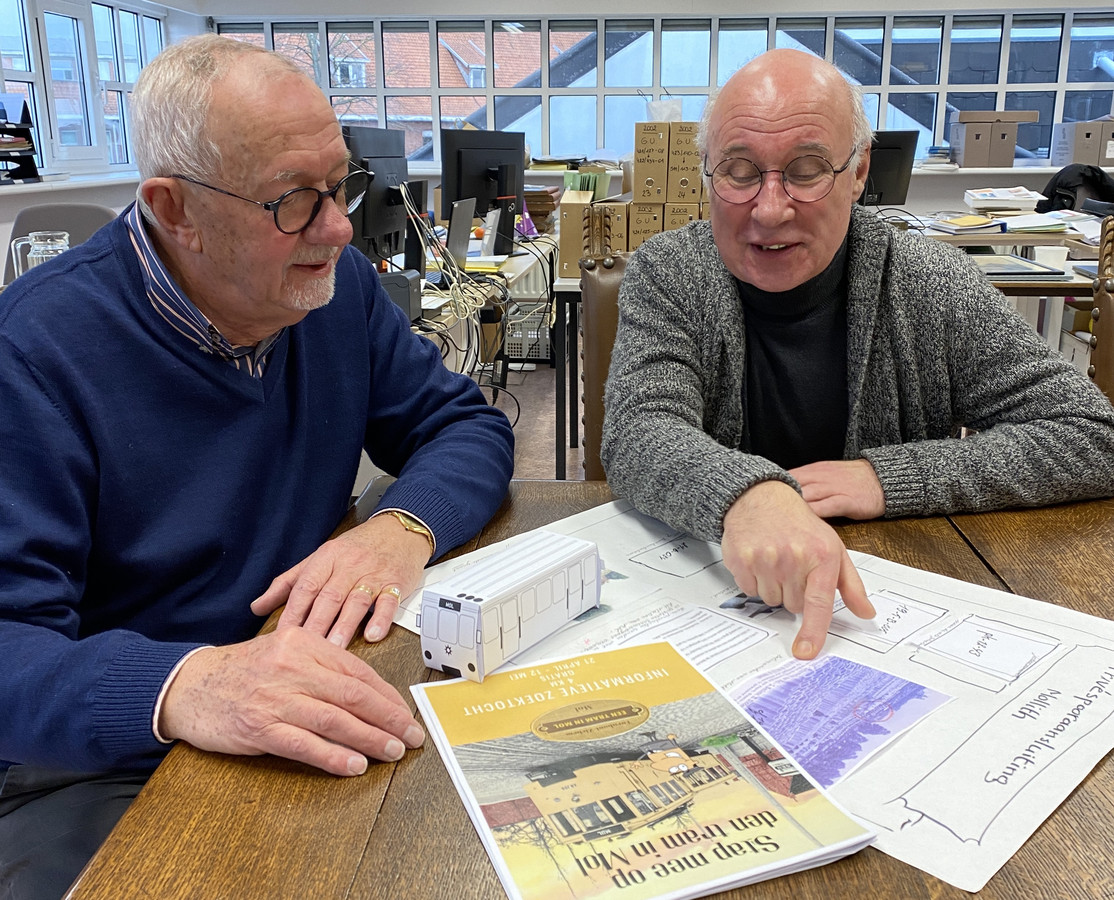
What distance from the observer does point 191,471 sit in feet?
3.34

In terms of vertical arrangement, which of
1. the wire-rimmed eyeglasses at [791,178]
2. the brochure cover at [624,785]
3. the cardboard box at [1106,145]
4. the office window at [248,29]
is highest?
the office window at [248,29]

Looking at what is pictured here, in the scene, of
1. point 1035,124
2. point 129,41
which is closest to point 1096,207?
point 1035,124

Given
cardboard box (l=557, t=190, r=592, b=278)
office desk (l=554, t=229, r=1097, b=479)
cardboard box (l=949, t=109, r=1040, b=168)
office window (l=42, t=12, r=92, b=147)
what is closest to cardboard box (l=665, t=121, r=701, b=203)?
cardboard box (l=557, t=190, r=592, b=278)

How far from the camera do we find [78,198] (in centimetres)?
620

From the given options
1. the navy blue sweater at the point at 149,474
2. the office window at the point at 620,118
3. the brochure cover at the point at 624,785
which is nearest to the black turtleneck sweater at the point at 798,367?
the navy blue sweater at the point at 149,474

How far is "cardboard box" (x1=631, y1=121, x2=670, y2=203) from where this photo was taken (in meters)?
2.74

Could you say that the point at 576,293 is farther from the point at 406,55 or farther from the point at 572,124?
the point at 406,55

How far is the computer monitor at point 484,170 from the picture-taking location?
3.51 m

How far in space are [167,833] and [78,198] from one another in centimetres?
669

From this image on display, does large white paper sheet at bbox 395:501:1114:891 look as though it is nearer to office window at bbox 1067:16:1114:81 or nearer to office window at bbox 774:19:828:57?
office window at bbox 774:19:828:57

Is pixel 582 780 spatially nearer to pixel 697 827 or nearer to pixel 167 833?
pixel 697 827

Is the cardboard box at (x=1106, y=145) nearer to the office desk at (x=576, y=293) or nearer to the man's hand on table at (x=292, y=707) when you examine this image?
the office desk at (x=576, y=293)

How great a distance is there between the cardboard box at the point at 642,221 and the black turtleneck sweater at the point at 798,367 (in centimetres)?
146

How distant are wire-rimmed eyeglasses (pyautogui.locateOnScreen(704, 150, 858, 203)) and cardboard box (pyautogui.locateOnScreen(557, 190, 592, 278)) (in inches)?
62.6
